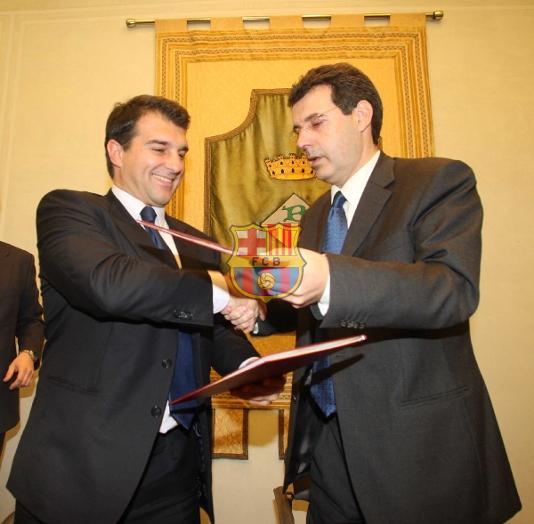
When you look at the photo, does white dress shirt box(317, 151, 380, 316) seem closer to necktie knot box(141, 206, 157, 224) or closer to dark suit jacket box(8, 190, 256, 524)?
dark suit jacket box(8, 190, 256, 524)

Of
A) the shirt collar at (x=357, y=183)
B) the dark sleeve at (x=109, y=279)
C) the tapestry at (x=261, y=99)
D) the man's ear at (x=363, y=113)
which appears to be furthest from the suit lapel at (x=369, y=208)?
the tapestry at (x=261, y=99)

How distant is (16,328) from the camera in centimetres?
253

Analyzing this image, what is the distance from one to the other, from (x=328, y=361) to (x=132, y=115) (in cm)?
121

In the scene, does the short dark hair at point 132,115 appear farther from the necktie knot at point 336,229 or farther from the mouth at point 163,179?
the necktie knot at point 336,229

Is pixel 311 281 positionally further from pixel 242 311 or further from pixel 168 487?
pixel 168 487

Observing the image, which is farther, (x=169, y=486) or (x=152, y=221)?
(x=152, y=221)

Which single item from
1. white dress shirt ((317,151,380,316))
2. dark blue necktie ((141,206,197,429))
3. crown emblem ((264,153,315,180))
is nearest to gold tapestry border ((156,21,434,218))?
crown emblem ((264,153,315,180))

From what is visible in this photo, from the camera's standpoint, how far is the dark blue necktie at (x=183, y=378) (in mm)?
1415

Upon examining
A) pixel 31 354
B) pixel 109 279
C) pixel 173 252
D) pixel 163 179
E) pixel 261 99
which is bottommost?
pixel 31 354

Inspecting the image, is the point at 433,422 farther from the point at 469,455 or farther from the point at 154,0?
the point at 154,0

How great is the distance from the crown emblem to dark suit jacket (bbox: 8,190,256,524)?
1859 millimetres

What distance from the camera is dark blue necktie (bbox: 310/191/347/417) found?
4.44ft

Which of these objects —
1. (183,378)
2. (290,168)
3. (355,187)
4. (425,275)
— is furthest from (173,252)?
(290,168)

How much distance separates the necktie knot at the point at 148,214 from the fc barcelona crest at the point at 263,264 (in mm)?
769
